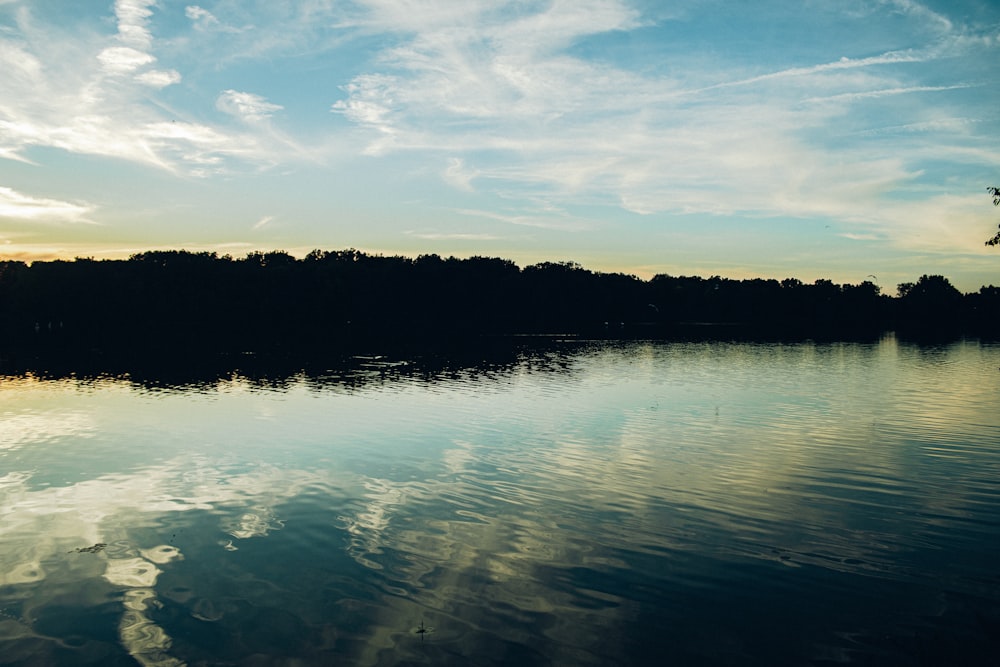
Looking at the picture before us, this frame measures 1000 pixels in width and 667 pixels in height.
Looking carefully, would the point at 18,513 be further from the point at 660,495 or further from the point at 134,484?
the point at 660,495

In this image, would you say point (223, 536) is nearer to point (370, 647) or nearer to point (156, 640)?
point (156, 640)

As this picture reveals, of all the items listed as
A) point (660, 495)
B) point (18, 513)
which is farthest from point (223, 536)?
point (660, 495)

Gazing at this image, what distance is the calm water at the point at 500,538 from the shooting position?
12.8 metres

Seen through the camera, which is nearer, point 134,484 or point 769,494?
point 769,494

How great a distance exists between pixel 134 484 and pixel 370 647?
17004mm

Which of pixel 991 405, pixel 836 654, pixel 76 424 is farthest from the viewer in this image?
pixel 991 405

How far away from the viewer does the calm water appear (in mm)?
12836

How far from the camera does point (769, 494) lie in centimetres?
2308

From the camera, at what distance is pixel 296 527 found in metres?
19.7

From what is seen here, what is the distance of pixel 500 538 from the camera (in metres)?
18.5

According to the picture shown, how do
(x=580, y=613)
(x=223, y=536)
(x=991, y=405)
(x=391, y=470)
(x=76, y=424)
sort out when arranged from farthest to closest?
(x=991, y=405) < (x=76, y=424) < (x=391, y=470) < (x=223, y=536) < (x=580, y=613)

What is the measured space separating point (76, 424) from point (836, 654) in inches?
1609

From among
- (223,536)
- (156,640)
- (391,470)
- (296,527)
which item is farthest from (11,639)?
(391,470)

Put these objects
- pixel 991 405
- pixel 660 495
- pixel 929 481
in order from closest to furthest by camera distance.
Answer: pixel 660 495 → pixel 929 481 → pixel 991 405
